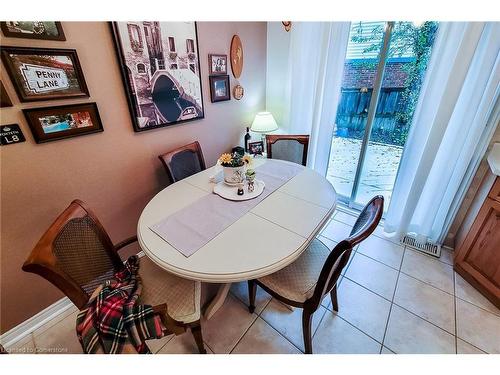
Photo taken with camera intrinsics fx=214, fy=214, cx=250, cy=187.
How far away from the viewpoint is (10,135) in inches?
42.5

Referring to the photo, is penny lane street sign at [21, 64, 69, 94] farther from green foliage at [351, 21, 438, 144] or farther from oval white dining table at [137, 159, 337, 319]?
green foliage at [351, 21, 438, 144]

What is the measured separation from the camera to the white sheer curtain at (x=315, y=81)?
195cm

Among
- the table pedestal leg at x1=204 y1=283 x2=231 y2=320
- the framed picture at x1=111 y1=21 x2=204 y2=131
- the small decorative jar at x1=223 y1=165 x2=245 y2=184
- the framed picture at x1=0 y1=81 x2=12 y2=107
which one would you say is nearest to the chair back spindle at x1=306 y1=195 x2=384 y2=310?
the table pedestal leg at x1=204 y1=283 x2=231 y2=320

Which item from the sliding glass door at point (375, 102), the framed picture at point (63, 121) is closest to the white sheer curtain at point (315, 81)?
the sliding glass door at point (375, 102)

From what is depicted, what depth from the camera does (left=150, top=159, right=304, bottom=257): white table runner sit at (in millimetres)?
1039

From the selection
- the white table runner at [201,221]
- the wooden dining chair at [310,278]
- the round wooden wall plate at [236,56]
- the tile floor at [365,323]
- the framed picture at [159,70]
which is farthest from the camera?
the round wooden wall plate at [236,56]

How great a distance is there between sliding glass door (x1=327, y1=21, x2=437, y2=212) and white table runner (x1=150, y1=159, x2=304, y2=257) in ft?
4.40

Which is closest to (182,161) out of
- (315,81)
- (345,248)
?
(345,248)

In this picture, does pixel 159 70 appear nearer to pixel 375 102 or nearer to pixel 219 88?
pixel 219 88

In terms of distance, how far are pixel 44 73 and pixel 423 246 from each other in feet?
9.96

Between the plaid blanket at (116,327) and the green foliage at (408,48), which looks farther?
the green foliage at (408,48)

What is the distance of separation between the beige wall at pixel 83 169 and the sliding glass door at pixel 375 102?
1.34 m

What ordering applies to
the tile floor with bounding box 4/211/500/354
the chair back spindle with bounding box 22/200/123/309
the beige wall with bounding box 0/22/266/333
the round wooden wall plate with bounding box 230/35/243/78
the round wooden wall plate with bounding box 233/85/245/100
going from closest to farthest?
the chair back spindle with bounding box 22/200/123/309, the beige wall with bounding box 0/22/266/333, the tile floor with bounding box 4/211/500/354, the round wooden wall plate with bounding box 230/35/243/78, the round wooden wall plate with bounding box 233/85/245/100

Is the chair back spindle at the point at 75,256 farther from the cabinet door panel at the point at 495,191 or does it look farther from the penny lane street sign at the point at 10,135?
the cabinet door panel at the point at 495,191
